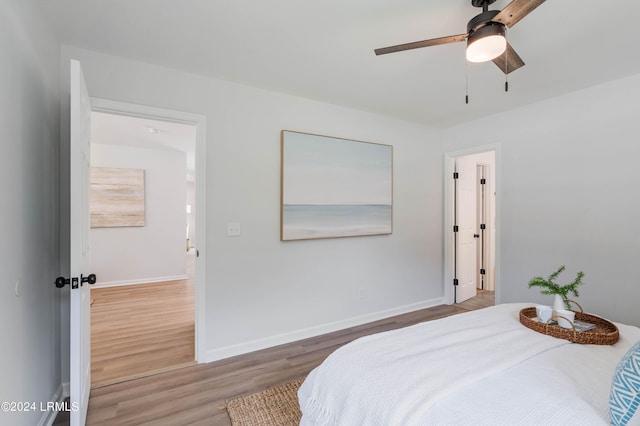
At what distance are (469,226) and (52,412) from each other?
185 inches

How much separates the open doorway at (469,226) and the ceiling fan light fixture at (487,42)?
7.46 feet

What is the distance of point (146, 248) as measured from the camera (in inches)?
207

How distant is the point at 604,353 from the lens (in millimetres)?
1341

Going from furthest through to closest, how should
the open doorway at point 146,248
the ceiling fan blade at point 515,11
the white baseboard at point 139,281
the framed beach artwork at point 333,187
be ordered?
the white baseboard at point 139,281, the open doorway at point 146,248, the framed beach artwork at point 333,187, the ceiling fan blade at point 515,11

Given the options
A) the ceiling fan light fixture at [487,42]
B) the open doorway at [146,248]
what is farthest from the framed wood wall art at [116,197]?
the ceiling fan light fixture at [487,42]

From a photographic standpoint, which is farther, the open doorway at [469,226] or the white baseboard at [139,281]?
the white baseboard at [139,281]

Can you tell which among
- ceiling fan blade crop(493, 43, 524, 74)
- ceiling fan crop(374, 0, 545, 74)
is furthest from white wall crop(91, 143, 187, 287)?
ceiling fan blade crop(493, 43, 524, 74)

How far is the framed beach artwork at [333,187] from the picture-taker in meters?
2.86

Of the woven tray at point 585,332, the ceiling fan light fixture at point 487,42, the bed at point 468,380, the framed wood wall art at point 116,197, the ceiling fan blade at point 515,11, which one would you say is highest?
the ceiling fan blade at point 515,11

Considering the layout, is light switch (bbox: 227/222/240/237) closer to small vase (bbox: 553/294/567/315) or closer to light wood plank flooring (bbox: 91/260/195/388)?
light wood plank flooring (bbox: 91/260/195/388)

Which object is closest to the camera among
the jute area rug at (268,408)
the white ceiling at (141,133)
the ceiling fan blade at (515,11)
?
the ceiling fan blade at (515,11)

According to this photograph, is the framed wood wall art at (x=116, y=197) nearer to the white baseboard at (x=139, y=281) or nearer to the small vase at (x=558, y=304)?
the white baseboard at (x=139, y=281)

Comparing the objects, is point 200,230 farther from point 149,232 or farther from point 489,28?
point 149,232

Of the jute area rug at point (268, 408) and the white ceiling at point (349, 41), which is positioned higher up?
the white ceiling at point (349, 41)
